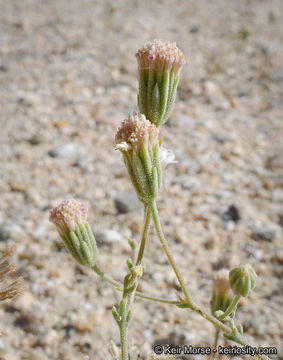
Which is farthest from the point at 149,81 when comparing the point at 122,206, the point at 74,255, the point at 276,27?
the point at 276,27

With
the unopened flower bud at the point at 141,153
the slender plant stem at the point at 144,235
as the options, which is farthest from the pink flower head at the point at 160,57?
the slender plant stem at the point at 144,235

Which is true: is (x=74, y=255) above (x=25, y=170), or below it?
below

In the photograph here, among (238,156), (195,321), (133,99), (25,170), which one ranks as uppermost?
(133,99)

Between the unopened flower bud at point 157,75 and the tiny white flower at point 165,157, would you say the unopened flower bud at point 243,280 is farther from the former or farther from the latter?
the unopened flower bud at point 157,75

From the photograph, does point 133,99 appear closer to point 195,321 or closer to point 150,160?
point 195,321

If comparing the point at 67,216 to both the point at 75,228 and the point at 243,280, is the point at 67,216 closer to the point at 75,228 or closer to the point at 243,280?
the point at 75,228

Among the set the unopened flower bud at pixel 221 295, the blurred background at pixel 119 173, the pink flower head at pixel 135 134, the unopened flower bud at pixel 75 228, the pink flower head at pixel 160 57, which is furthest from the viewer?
the blurred background at pixel 119 173
